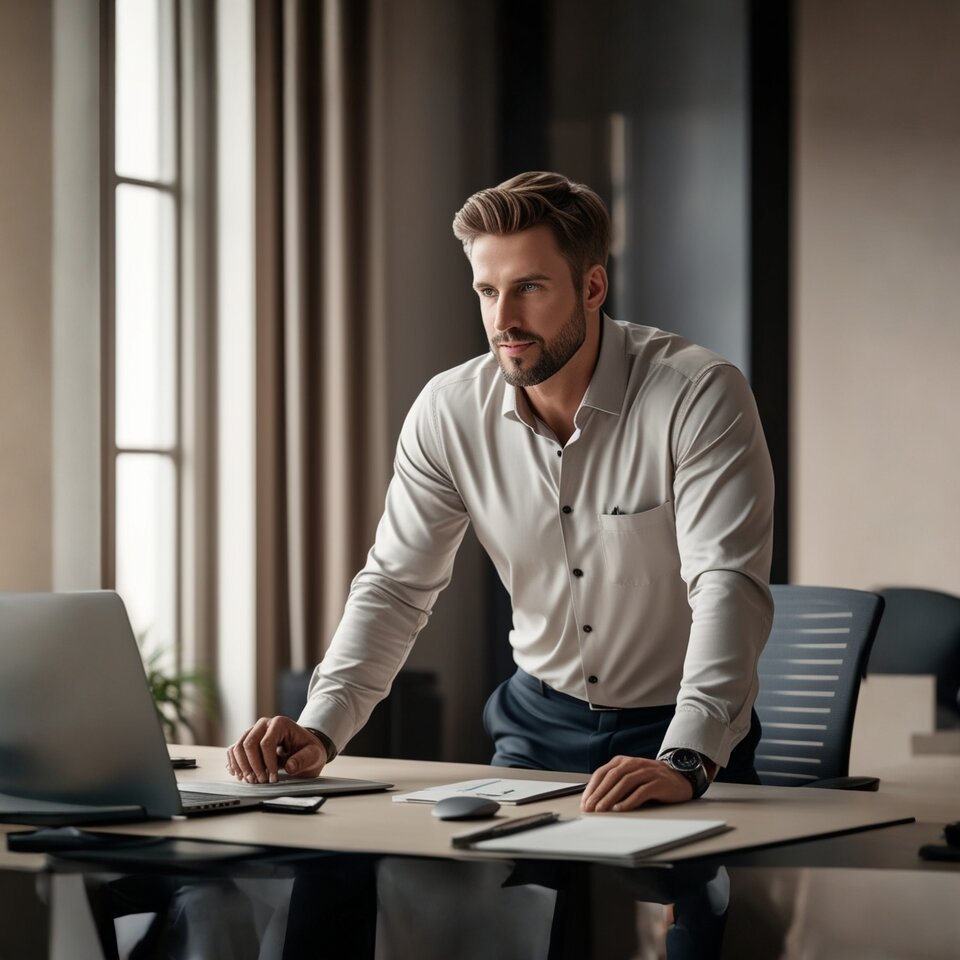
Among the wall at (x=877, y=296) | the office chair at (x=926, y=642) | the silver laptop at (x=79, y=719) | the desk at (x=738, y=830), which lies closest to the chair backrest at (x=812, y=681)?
the desk at (x=738, y=830)

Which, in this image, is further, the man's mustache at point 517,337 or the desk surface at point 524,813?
the man's mustache at point 517,337

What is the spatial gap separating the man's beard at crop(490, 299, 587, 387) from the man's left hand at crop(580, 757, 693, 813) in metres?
0.67

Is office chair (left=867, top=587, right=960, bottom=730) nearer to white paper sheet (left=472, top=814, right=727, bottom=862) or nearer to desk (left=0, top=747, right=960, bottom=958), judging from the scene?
desk (left=0, top=747, right=960, bottom=958)

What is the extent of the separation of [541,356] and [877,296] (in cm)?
321

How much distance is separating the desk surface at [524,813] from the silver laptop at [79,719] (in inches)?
2.1

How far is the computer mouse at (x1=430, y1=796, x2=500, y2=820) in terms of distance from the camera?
5.11ft

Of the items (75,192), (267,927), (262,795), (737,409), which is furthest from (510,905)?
(75,192)

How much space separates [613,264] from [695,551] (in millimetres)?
3059

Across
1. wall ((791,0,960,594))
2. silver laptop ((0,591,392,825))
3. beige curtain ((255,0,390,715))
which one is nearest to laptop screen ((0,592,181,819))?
silver laptop ((0,591,392,825))

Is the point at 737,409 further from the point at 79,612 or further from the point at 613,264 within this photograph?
the point at 613,264

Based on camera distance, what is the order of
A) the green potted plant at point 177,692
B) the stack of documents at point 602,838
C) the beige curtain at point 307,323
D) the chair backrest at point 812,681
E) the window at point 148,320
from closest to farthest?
1. the stack of documents at point 602,838
2. the chair backrest at point 812,681
3. the green potted plant at point 177,692
4. the window at point 148,320
5. the beige curtain at point 307,323

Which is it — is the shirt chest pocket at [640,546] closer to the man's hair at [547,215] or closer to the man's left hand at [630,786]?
the man's hair at [547,215]

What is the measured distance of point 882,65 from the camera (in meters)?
4.95

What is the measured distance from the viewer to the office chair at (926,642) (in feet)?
12.5
